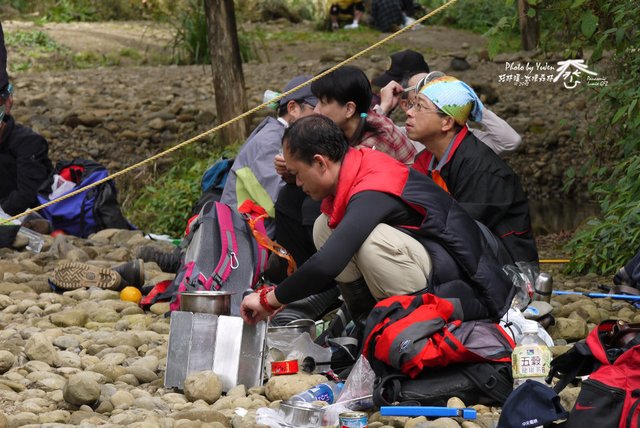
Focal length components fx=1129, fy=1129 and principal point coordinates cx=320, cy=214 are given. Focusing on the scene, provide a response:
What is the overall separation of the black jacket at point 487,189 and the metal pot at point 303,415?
5.55 ft

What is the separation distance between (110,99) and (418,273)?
9.16 meters

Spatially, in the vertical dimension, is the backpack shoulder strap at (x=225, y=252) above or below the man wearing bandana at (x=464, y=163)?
below

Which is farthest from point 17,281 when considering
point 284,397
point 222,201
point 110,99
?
point 110,99

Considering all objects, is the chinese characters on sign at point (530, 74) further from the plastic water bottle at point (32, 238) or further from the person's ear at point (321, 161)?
the person's ear at point (321, 161)

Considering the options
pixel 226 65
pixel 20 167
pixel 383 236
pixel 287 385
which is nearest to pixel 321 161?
pixel 383 236

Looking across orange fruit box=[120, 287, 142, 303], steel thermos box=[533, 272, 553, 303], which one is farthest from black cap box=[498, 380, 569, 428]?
orange fruit box=[120, 287, 142, 303]

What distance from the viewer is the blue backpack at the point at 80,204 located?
8.02 m

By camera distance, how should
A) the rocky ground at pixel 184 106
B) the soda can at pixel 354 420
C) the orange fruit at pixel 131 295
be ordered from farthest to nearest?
the rocky ground at pixel 184 106
the orange fruit at pixel 131 295
the soda can at pixel 354 420

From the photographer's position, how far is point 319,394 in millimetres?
4016

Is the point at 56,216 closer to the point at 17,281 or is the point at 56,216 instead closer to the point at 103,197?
the point at 103,197

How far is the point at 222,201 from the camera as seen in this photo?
596 centimetres

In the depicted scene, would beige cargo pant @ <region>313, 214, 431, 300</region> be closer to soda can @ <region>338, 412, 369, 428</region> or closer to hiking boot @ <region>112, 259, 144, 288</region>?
soda can @ <region>338, 412, 369, 428</region>

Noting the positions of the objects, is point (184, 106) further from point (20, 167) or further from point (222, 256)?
point (222, 256)

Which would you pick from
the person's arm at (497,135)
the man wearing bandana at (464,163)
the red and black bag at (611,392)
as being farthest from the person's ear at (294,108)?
the red and black bag at (611,392)
